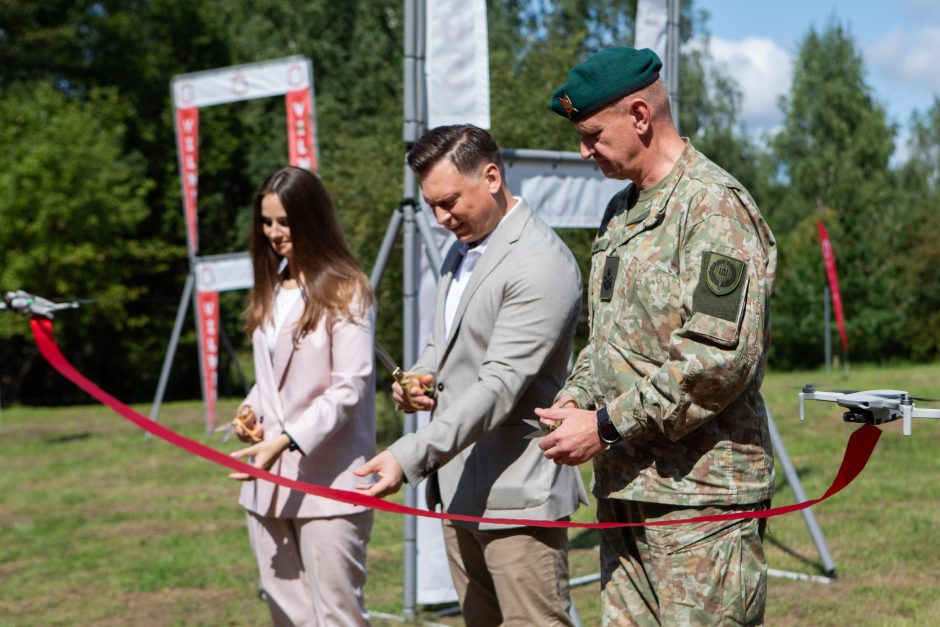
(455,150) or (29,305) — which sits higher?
(455,150)

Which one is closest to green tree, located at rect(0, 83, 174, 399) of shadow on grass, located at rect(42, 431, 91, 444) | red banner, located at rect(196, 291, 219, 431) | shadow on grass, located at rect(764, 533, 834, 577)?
shadow on grass, located at rect(42, 431, 91, 444)

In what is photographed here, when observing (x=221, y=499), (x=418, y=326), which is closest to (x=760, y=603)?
(x=418, y=326)

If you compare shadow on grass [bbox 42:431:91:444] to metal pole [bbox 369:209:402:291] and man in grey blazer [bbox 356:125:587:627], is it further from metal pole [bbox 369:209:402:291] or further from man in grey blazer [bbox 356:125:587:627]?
man in grey blazer [bbox 356:125:587:627]

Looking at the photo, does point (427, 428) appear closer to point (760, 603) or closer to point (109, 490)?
point (760, 603)

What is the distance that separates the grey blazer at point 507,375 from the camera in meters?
2.91

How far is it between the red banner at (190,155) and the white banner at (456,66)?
776 cm

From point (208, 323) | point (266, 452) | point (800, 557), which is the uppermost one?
point (266, 452)

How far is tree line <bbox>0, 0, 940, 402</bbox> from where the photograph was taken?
24641mm

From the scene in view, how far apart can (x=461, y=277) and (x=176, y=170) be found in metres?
29.5

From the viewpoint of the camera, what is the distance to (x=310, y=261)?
3.60 metres

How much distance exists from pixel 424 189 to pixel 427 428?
2.16ft

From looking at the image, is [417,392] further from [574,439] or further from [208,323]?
[208,323]

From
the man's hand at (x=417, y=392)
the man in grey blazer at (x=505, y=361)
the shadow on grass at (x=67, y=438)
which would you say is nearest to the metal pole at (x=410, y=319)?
the man's hand at (x=417, y=392)

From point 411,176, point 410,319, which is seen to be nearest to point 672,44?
point 411,176
